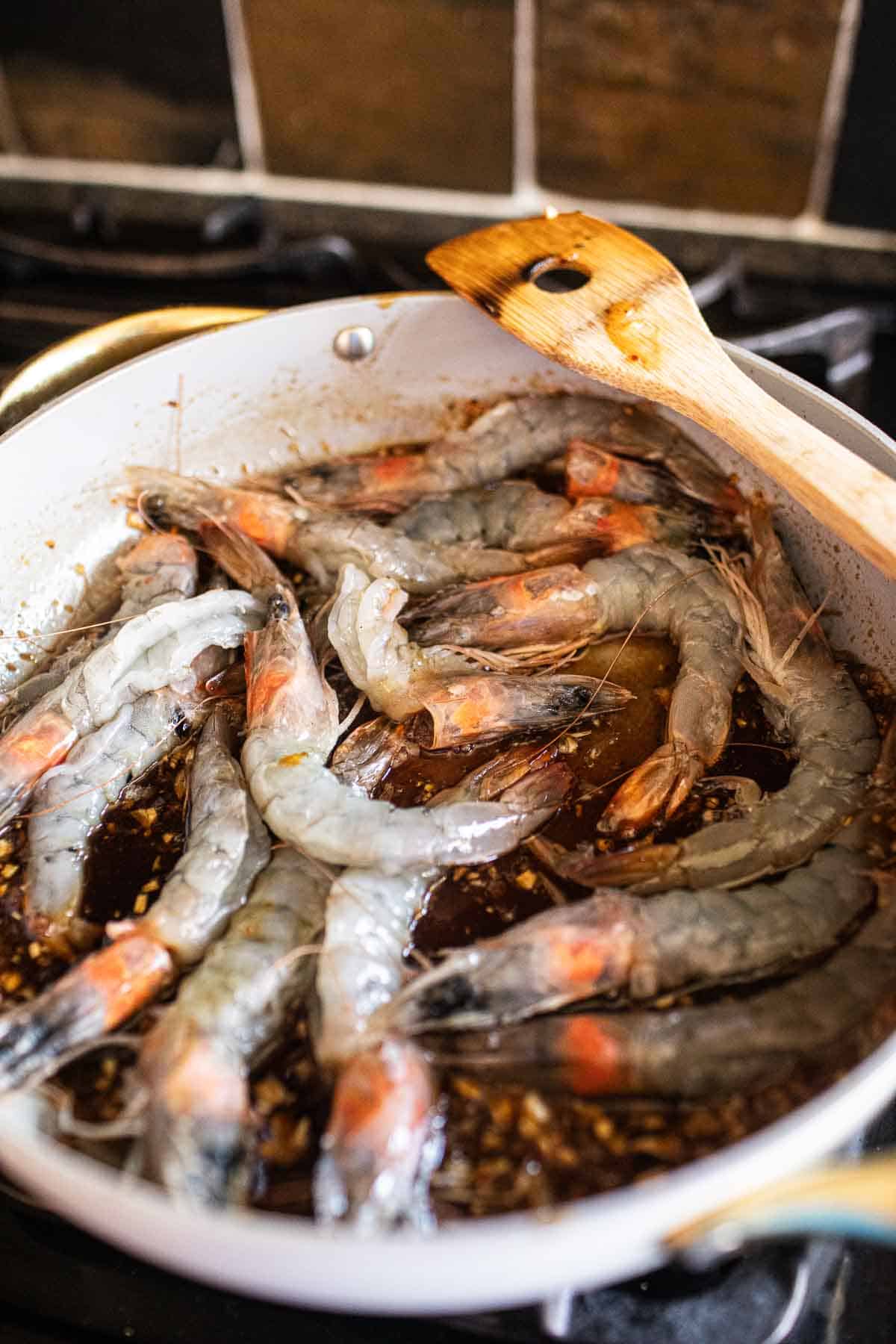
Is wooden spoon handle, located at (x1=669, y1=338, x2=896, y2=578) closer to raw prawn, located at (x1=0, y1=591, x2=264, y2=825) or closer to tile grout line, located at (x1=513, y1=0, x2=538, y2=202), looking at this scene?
raw prawn, located at (x1=0, y1=591, x2=264, y2=825)

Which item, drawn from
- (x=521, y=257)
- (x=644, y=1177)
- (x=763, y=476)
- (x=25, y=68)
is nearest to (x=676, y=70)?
(x=521, y=257)

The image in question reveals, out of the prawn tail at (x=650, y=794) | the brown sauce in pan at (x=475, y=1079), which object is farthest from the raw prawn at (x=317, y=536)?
the prawn tail at (x=650, y=794)

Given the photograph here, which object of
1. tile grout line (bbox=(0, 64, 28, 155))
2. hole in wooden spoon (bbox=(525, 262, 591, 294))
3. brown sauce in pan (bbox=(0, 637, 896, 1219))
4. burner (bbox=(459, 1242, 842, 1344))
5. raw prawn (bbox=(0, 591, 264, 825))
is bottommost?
burner (bbox=(459, 1242, 842, 1344))

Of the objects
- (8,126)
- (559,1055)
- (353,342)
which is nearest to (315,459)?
(353,342)

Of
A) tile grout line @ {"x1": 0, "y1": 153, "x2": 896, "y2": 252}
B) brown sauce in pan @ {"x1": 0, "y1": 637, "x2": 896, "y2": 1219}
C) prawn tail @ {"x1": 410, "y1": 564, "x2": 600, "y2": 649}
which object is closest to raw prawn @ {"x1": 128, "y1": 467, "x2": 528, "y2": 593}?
prawn tail @ {"x1": 410, "y1": 564, "x2": 600, "y2": 649}

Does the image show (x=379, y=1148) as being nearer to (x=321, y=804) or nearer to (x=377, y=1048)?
(x=377, y=1048)

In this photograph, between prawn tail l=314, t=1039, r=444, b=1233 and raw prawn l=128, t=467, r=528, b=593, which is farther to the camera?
raw prawn l=128, t=467, r=528, b=593

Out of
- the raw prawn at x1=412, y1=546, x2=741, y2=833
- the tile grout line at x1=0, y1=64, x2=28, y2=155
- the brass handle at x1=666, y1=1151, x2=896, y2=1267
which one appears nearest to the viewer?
the brass handle at x1=666, y1=1151, x2=896, y2=1267
